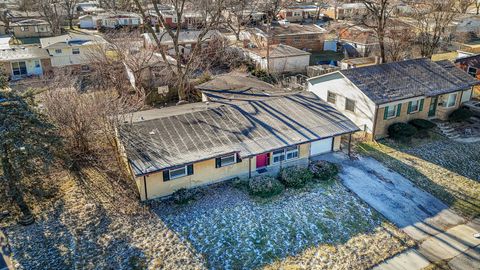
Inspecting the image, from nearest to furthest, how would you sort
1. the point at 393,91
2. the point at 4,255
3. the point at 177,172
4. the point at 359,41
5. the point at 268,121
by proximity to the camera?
the point at 4,255 → the point at 177,172 → the point at 268,121 → the point at 393,91 → the point at 359,41

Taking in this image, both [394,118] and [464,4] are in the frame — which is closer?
[394,118]

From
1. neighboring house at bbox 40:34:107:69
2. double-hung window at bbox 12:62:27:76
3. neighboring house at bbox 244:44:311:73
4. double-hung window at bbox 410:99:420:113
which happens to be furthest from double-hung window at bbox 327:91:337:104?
double-hung window at bbox 12:62:27:76

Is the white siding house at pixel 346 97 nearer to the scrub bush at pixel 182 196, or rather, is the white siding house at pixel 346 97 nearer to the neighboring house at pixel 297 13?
the scrub bush at pixel 182 196

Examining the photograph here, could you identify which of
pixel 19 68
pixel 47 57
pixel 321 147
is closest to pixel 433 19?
pixel 321 147

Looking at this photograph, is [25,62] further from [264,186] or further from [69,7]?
[264,186]

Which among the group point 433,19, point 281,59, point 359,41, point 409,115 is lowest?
point 409,115

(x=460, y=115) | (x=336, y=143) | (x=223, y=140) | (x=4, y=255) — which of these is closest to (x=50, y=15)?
(x=223, y=140)

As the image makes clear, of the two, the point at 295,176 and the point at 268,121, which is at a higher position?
the point at 268,121

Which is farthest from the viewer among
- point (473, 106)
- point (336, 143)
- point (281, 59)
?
point (281, 59)
